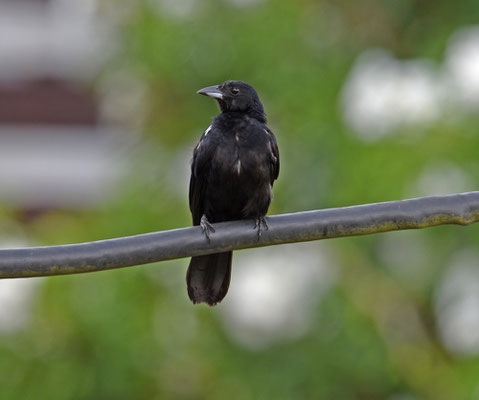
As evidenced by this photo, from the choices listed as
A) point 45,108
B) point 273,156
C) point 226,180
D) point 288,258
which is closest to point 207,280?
point 226,180

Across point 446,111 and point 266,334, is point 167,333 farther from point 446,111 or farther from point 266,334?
point 446,111

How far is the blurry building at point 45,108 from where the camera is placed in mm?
13250

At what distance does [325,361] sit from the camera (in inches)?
290

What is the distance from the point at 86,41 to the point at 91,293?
600 cm

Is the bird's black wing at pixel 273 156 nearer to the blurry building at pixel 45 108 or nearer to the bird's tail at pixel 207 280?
the bird's tail at pixel 207 280

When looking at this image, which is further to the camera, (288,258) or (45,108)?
(45,108)

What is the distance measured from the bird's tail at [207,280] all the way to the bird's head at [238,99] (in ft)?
2.60

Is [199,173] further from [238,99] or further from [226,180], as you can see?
[238,99]

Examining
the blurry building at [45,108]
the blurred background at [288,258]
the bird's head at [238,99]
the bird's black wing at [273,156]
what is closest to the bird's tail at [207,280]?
the bird's black wing at [273,156]

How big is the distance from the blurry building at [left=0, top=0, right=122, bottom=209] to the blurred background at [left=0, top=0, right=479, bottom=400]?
499 cm

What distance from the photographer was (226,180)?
16.3 ft

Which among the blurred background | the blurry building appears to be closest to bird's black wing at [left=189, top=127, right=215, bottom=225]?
the blurred background

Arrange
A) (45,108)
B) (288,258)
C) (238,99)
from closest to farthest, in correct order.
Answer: (238,99)
(288,258)
(45,108)

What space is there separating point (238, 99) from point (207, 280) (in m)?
0.96
